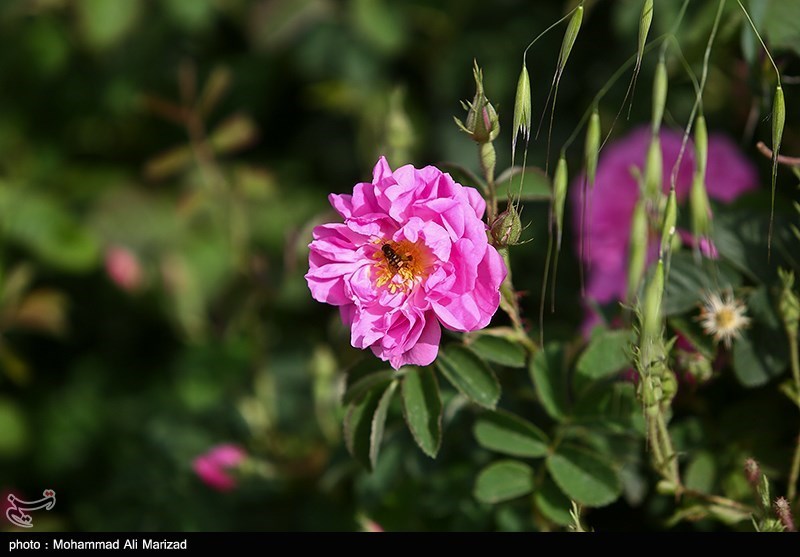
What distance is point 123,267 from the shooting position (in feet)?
5.60

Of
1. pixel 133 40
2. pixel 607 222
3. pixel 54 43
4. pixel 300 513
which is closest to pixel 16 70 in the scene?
pixel 54 43

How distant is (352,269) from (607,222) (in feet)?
1.67

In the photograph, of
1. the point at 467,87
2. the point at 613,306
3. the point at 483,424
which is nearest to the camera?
the point at 483,424

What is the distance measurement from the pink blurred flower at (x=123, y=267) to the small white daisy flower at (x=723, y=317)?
1176mm

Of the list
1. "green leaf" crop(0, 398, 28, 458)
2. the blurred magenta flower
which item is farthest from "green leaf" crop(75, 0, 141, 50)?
the blurred magenta flower

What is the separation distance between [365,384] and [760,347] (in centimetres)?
43

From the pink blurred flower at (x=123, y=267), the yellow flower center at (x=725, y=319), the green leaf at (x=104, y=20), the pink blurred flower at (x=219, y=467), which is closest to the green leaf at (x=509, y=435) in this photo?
the yellow flower center at (x=725, y=319)

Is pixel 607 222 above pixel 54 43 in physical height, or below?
below

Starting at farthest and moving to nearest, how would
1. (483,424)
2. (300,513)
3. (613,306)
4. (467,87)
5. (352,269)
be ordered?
(467,87)
(300,513)
(613,306)
(483,424)
(352,269)

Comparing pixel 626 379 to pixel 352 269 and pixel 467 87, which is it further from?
pixel 467 87

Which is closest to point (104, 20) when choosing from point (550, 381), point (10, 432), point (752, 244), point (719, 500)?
point (10, 432)

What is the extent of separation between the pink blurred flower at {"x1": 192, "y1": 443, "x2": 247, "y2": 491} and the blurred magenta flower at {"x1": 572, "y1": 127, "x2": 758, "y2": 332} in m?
0.57

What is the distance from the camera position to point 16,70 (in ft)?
6.05

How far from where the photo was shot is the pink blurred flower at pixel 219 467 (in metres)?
1.25
